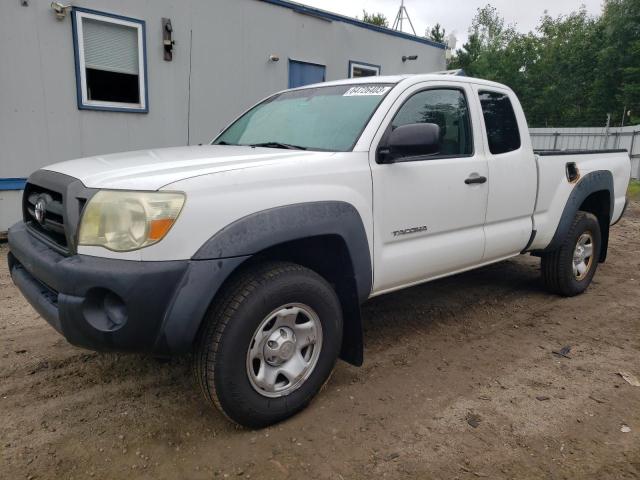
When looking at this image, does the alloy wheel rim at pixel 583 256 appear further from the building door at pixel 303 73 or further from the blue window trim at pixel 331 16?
the blue window trim at pixel 331 16

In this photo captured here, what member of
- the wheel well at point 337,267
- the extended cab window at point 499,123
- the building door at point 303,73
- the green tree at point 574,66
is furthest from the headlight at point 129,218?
the green tree at point 574,66

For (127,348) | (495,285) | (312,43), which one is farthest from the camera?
(312,43)

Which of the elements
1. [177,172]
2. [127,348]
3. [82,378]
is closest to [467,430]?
[127,348]

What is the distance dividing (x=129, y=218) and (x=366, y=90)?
1818mm

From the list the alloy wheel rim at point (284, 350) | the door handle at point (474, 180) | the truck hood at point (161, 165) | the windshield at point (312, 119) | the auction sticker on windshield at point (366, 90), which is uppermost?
the auction sticker on windshield at point (366, 90)

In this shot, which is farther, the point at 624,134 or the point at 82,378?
the point at 624,134

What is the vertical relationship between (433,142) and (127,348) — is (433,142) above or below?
above

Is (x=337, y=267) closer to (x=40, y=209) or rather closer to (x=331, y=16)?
(x=40, y=209)

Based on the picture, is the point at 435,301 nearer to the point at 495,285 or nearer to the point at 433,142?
the point at 495,285

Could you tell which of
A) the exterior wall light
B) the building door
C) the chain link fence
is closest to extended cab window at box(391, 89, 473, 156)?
the exterior wall light

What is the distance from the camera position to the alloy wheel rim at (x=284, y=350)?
2.44 meters

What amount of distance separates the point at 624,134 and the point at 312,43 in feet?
42.2

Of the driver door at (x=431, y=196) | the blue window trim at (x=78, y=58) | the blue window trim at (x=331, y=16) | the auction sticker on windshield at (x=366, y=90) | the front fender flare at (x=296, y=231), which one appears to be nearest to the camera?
the front fender flare at (x=296, y=231)

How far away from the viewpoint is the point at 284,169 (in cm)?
250
